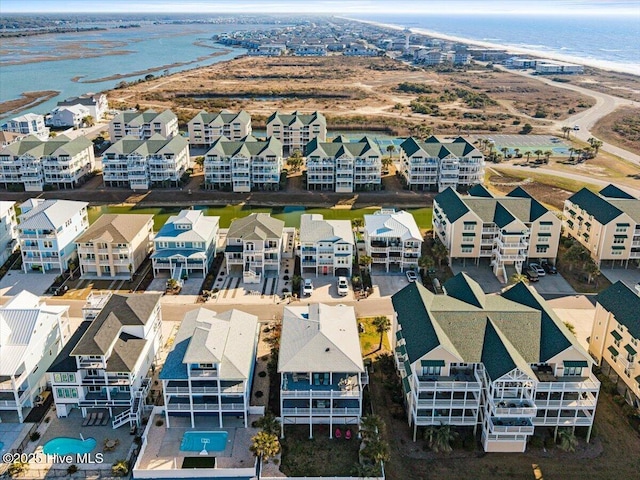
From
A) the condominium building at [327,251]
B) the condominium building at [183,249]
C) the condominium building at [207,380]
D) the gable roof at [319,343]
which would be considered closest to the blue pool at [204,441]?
Answer: the condominium building at [207,380]

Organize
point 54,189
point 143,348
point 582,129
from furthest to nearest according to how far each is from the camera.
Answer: point 582,129, point 54,189, point 143,348

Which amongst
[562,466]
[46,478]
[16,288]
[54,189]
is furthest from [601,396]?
[54,189]

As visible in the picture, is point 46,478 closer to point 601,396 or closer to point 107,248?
point 107,248

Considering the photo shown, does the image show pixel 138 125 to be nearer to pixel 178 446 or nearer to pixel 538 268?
pixel 538 268

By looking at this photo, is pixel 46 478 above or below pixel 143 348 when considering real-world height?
below

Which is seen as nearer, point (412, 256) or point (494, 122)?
point (412, 256)

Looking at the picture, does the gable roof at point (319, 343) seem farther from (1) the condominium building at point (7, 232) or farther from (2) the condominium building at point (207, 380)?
(1) the condominium building at point (7, 232)

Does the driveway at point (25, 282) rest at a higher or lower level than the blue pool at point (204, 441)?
lower

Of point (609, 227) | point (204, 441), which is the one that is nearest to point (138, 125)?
point (609, 227)
